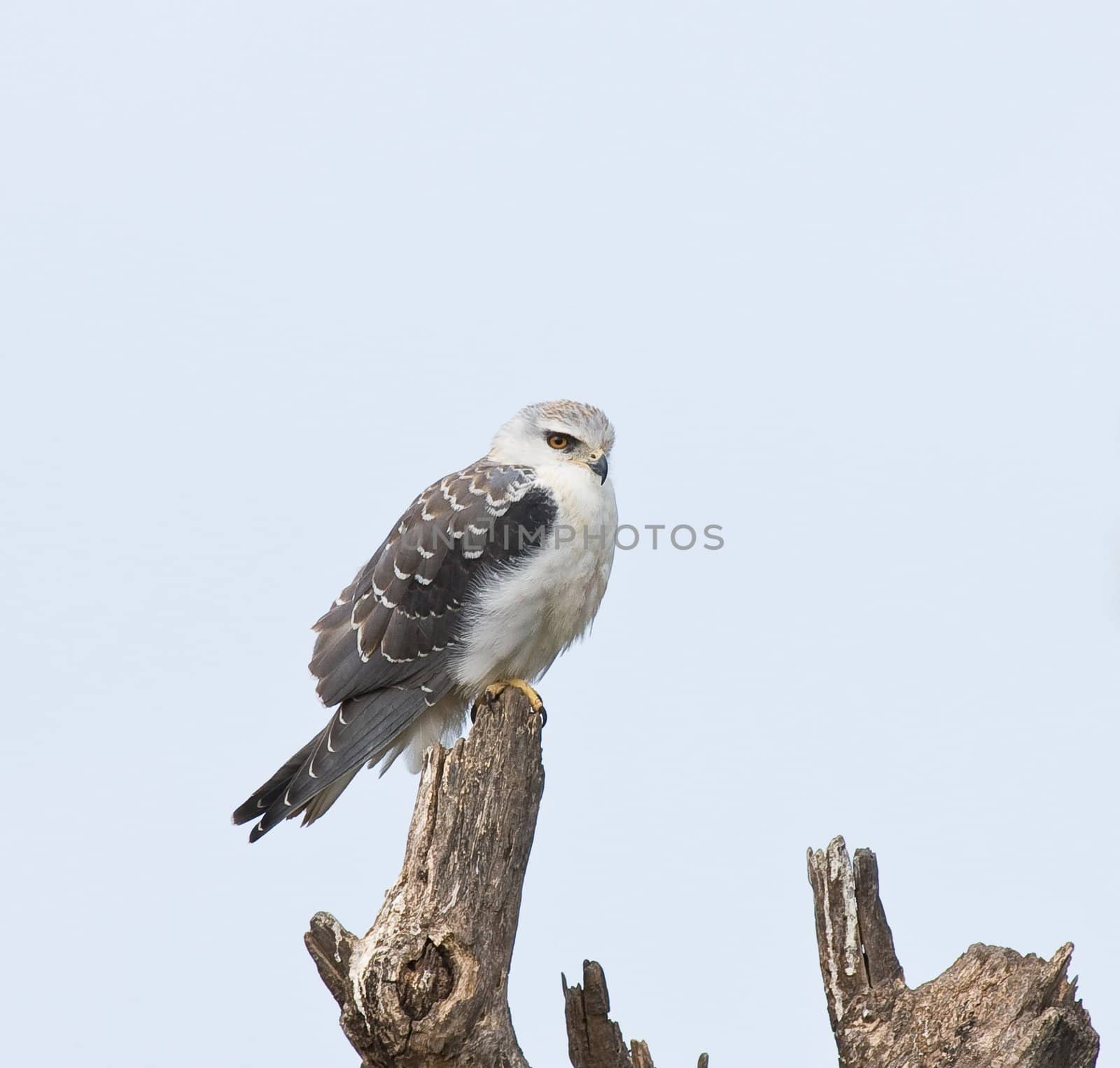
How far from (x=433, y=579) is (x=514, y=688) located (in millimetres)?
811

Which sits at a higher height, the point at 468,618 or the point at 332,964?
the point at 468,618

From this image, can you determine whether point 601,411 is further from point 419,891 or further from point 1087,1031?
point 1087,1031

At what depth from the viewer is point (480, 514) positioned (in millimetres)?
7773

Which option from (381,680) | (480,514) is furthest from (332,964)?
(480,514)

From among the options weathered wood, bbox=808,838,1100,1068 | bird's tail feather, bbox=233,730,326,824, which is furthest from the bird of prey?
weathered wood, bbox=808,838,1100,1068

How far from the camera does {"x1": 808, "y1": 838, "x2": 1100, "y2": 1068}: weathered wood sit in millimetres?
5770

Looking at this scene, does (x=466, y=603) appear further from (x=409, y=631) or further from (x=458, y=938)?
(x=458, y=938)

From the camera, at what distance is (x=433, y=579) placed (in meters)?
7.84

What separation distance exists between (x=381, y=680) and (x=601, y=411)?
2.02 metres

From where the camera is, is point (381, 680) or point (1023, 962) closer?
point (1023, 962)

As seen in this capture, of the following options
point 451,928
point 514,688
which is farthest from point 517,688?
point 451,928

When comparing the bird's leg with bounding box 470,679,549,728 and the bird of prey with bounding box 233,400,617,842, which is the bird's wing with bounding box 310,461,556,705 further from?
the bird's leg with bounding box 470,679,549,728

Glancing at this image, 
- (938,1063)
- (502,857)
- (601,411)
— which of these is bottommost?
(938,1063)

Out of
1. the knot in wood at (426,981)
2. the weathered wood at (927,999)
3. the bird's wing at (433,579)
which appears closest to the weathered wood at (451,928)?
the knot in wood at (426,981)
